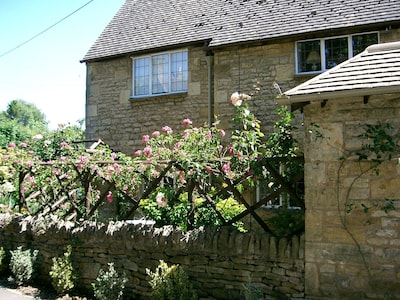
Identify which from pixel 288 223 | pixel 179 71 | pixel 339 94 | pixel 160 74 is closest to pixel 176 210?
pixel 288 223

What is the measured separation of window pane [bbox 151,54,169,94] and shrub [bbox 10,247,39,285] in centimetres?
611

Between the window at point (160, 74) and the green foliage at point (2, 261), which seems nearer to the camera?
the green foliage at point (2, 261)

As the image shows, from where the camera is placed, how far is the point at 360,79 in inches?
196

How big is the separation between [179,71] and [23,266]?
679 cm

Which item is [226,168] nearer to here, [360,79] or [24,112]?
[360,79]

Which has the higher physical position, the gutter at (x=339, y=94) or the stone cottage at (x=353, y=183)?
the gutter at (x=339, y=94)

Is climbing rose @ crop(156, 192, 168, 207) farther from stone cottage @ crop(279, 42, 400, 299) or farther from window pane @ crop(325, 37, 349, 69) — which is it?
window pane @ crop(325, 37, 349, 69)

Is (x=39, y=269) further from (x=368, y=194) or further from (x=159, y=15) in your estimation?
(x=159, y=15)

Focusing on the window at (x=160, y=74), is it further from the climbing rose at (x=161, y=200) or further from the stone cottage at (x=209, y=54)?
the climbing rose at (x=161, y=200)

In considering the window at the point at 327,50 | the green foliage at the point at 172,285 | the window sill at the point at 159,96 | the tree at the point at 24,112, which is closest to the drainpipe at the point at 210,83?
the window sill at the point at 159,96

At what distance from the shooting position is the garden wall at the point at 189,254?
5.25m

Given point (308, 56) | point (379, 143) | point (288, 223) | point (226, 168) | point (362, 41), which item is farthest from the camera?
point (308, 56)

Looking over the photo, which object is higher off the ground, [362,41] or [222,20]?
[222,20]

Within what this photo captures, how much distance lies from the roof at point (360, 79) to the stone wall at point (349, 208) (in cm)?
21
